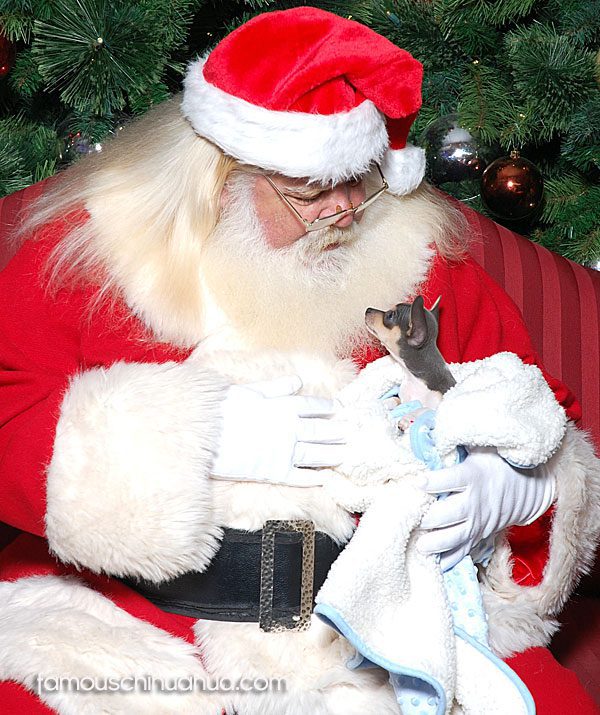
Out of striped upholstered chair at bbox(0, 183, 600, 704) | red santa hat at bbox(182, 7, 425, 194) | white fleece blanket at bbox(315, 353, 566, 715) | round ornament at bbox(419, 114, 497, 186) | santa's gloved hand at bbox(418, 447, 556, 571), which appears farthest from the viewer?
round ornament at bbox(419, 114, 497, 186)

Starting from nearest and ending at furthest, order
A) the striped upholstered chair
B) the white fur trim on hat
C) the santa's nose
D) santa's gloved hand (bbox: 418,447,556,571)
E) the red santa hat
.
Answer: santa's gloved hand (bbox: 418,447,556,571) → the red santa hat → the santa's nose → the white fur trim on hat → the striped upholstered chair

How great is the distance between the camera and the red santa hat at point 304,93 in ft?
4.60

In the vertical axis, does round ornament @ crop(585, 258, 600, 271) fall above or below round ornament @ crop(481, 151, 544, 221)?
below

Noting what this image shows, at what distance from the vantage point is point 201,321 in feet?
4.88

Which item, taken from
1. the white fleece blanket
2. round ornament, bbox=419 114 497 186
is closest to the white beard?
the white fleece blanket

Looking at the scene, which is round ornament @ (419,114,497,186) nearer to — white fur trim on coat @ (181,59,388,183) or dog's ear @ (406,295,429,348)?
white fur trim on coat @ (181,59,388,183)

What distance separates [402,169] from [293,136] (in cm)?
30

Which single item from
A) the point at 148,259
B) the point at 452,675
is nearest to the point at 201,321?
the point at 148,259

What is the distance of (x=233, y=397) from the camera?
1.33m

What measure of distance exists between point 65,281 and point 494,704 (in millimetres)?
923

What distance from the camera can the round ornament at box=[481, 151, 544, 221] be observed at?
1999mm

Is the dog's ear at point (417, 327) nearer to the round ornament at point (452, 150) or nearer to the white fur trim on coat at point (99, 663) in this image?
the white fur trim on coat at point (99, 663)

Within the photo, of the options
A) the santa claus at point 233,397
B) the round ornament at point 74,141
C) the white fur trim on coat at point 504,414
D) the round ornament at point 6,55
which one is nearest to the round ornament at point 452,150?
the santa claus at point 233,397

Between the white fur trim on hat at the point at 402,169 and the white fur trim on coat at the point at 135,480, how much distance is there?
1.95 feet
